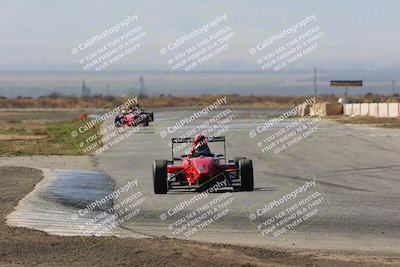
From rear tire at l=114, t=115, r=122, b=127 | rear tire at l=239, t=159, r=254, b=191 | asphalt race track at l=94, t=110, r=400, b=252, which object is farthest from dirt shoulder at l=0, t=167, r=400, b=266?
rear tire at l=114, t=115, r=122, b=127

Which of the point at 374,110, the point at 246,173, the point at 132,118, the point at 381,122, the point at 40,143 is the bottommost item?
the point at 374,110

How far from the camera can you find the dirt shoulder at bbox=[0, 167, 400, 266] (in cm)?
1258

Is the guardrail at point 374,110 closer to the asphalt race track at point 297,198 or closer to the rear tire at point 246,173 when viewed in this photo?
the asphalt race track at point 297,198

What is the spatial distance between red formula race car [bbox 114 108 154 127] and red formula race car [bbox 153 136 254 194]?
1292 inches

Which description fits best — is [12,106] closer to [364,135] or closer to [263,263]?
[364,135]

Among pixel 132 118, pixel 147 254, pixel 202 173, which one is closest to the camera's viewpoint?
pixel 147 254

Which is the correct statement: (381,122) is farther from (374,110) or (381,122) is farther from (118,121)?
(118,121)

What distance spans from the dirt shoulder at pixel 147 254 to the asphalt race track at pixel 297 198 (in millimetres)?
1132

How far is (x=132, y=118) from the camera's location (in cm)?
5712

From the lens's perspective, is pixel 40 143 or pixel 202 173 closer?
pixel 202 173

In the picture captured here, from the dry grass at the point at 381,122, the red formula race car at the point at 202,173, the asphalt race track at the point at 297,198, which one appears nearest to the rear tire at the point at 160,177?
the red formula race car at the point at 202,173

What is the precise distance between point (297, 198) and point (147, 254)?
27.7 feet

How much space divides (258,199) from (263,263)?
26.4 ft

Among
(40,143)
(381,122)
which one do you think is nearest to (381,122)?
(381,122)
